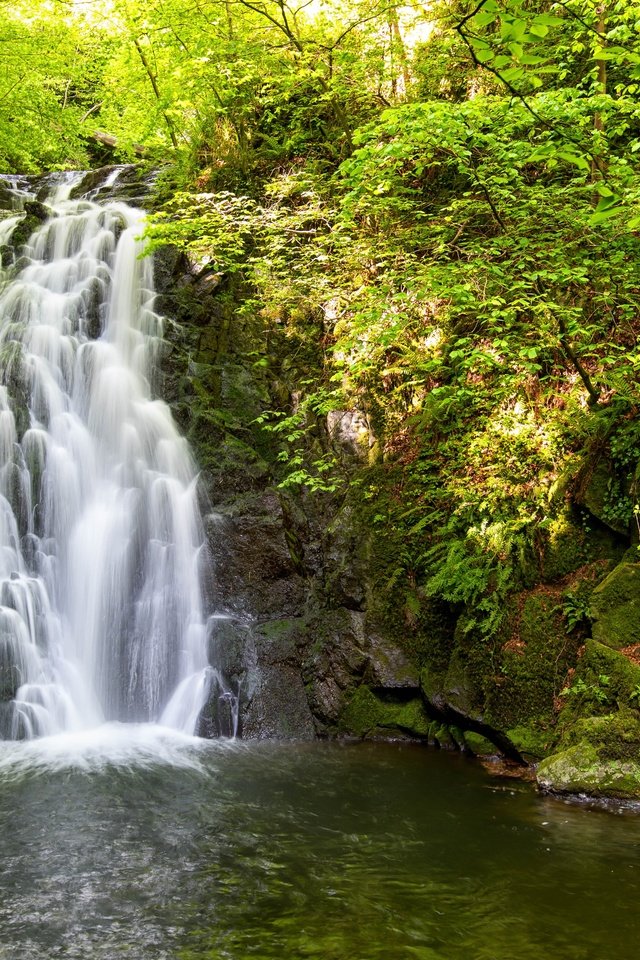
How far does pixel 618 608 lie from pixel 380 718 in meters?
2.71

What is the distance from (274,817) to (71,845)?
142 cm

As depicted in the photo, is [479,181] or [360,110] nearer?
[479,181]

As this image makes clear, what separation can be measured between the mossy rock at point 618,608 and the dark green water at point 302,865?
1.54 m

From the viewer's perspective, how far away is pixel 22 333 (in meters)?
10.3

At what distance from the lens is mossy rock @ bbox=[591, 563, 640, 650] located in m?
6.23

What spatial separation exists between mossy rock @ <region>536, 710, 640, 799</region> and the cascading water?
360cm

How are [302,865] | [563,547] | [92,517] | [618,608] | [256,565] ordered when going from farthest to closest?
[92,517], [256,565], [563,547], [618,608], [302,865]

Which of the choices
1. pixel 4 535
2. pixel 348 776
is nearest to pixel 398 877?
pixel 348 776

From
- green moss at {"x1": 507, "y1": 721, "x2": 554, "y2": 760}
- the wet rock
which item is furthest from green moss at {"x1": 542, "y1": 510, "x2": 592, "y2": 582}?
the wet rock

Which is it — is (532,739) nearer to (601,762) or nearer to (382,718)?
(601,762)

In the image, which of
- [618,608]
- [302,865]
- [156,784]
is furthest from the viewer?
[618,608]

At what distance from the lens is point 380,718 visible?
7.42m

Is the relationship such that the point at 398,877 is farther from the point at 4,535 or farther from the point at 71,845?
the point at 4,535

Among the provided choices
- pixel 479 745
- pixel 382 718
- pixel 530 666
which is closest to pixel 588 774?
pixel 530 666
